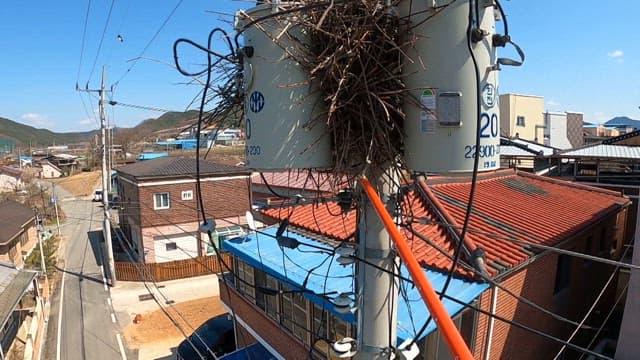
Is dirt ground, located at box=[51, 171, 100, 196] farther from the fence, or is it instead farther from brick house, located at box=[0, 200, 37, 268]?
the fence

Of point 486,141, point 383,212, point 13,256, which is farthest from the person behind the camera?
point 13,256

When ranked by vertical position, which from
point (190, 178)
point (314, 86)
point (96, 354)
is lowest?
point (96, 354)

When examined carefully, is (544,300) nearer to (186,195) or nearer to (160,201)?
(186,195)

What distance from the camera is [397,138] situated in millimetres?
1884

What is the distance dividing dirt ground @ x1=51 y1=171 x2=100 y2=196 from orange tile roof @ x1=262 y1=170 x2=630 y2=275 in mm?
54633

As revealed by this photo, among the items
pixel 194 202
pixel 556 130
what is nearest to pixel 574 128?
pixel 556 130

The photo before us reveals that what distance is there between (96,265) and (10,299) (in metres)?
11.5

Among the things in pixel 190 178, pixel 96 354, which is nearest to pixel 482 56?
pixel 96 354

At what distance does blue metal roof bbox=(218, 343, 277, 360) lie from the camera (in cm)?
868

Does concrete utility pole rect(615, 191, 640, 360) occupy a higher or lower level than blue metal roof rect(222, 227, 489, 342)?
lower

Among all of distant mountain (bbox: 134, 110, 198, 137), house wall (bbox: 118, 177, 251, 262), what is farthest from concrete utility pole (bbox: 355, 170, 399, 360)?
house wall (bbox: 118, 177, 251, 262)

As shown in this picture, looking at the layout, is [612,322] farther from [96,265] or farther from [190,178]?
[96,265]

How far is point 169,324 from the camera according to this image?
48.5 ft

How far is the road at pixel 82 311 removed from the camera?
1312cm
